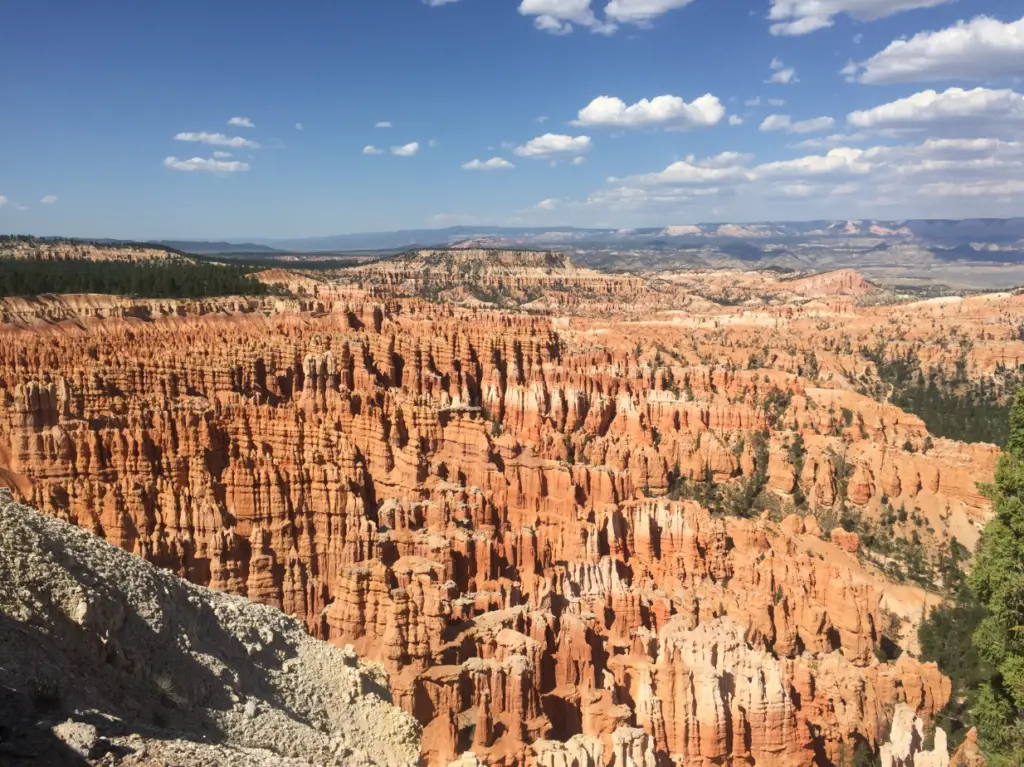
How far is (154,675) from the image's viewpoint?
930 cm

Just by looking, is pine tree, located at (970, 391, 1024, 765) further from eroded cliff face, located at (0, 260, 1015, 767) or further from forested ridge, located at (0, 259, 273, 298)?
forested ridge, located at (0, 259, 273, 298)

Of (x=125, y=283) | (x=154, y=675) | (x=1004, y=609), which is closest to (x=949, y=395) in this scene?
(x=1004, y=609)

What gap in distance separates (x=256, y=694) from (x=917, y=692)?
21292 mm

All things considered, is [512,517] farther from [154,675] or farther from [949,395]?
[949,395]

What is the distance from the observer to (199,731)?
343 inches

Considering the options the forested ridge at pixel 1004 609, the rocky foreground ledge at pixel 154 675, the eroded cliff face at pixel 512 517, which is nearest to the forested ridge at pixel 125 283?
the eroded cliff face at pixel 512 517

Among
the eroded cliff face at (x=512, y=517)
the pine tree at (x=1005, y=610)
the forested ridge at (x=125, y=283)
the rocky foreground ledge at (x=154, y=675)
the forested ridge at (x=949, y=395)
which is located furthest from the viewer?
the forested ridge at (x=125, y=283)

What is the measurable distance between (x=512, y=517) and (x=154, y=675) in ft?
82.4

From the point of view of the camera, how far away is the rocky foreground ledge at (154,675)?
274 inches

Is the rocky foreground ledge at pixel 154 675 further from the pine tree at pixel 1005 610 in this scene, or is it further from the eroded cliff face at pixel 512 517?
the pine tree at pixel 1005 610

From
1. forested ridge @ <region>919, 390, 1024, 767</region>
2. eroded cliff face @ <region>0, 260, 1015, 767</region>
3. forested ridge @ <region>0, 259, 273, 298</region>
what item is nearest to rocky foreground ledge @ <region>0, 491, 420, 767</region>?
eroded cliff face @ <region>0, 260, 1015, 767</region>

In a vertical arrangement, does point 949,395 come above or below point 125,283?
below

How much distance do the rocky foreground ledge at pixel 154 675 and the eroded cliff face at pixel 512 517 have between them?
23.1 ft

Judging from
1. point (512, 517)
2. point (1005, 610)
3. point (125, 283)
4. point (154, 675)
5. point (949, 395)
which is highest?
point (125, 283)
